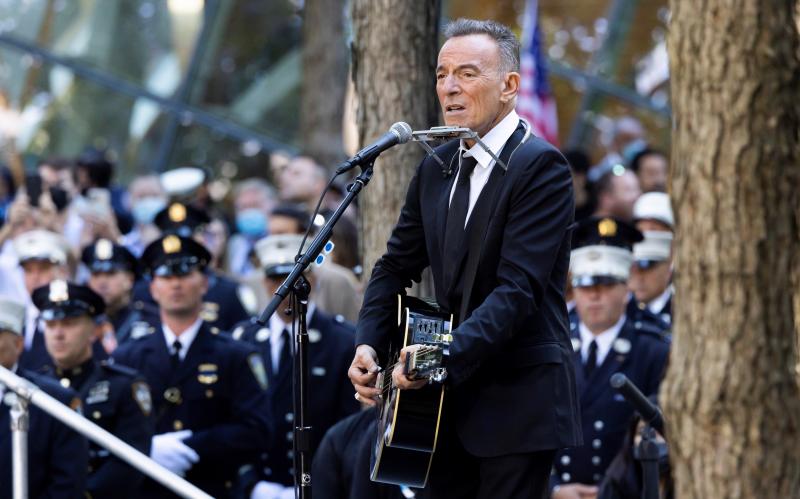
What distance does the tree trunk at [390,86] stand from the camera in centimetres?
747

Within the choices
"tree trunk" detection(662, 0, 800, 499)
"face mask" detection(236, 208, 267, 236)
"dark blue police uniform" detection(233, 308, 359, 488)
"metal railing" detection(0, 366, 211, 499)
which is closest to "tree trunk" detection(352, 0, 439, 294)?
"dark blue police uniform" detection(233, 308, 359, 488)

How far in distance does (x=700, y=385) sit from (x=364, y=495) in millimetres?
3049

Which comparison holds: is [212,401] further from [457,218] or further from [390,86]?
[457,218]

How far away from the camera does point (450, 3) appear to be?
17625mm

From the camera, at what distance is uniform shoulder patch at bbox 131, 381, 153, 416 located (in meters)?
8.02

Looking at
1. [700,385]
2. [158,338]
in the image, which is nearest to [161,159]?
[158,338]

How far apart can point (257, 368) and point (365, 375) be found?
3.38 meters

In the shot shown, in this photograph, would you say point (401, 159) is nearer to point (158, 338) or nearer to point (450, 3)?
point (158, 338)

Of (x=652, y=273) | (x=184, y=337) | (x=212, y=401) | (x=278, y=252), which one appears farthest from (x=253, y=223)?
(x=652, y=273)

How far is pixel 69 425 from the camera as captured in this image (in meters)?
A: 6.18

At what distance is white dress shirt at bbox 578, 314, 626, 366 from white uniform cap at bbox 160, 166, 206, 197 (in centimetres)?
613

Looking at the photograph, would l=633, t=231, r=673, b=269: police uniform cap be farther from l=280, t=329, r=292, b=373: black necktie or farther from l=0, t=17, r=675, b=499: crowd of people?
l=280, t=329, r=292, b=373: black necktie

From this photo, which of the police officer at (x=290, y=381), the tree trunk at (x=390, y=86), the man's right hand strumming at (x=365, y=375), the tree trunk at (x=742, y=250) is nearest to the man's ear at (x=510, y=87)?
the man's right hand strumming at (x=365, y=375)

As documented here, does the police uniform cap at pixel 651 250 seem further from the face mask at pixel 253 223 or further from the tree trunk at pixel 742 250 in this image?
the tree trunk at pixel 742 250
